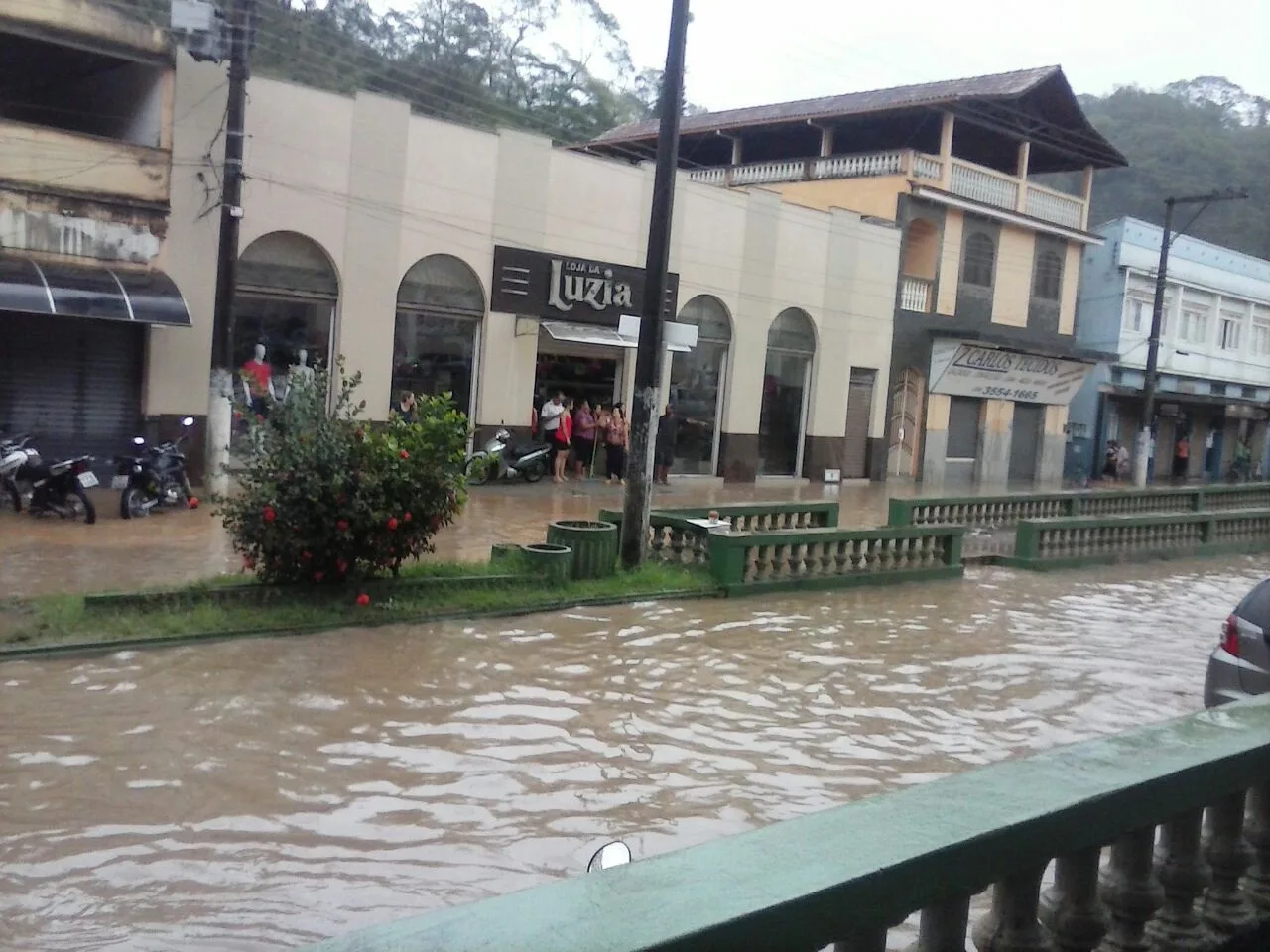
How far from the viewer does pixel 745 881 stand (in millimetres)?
2000

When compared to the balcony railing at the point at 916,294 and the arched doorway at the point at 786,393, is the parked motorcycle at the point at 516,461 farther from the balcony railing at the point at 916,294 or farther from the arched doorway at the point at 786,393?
the balcony railing at the point at 916,294

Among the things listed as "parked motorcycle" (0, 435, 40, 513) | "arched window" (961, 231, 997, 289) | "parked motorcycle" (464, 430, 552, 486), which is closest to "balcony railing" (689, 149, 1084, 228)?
"arched window" (961, 231, 997, 289)

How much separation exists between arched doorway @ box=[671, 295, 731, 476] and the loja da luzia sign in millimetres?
7196

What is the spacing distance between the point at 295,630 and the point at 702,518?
583 cm

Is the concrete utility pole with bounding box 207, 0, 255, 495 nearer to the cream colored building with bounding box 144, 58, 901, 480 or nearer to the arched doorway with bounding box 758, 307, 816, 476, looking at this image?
the cream colored building with bounding box 144, 58, 901, 480

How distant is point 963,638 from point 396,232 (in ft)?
39.1

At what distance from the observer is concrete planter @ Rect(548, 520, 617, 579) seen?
11.5m

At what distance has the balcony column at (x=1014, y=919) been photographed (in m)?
2.58

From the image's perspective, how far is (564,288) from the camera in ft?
70.6

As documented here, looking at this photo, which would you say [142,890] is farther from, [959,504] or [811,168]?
[811,168]

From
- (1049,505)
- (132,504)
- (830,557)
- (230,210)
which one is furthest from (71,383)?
(1049,505)

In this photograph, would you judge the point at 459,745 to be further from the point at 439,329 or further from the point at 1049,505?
the point at 1049,505

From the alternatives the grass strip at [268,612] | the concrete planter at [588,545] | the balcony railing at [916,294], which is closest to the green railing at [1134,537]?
the concrete planter at [588,545]

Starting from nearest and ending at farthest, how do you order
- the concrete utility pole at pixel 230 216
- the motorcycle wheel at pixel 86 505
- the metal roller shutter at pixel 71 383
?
the motorcycle wheel at pixel 86 505 < the concrete utility pole at pixel 230 216 < the metal roller shutter at pixel 71 383
